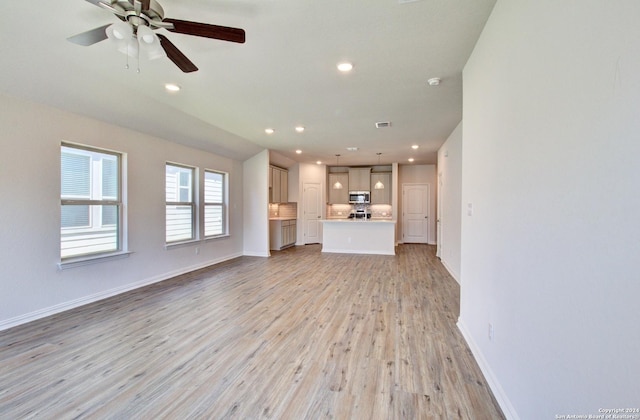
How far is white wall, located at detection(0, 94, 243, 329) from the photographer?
3.07 meters

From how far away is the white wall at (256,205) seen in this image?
23.8ft

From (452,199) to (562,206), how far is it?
445 cm

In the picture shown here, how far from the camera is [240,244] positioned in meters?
7.43

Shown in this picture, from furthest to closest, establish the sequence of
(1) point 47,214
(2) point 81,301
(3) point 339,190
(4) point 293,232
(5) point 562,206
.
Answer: (3) point 339,190 → (4) point 293,232 → (2) point 81,301 → (1) point 47,214 → (5) point 562,206

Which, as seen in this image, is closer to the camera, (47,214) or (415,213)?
(47,214)

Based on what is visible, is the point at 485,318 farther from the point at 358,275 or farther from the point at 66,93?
the point at 66,93

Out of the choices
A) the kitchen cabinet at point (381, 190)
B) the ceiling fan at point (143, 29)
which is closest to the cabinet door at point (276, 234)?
the kitchen cabinet at point (381, 190)

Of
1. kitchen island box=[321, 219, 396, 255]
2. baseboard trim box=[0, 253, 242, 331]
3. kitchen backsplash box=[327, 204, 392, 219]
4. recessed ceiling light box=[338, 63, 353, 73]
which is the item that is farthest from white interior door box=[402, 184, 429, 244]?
recessed ceiling light box=[338, 63, 353, 73]

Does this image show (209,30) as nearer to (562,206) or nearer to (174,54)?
(174,54)

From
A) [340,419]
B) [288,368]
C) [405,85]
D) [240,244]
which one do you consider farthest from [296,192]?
[340,419]

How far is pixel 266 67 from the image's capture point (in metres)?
2.95

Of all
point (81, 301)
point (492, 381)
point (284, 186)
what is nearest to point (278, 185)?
point (284, 186)

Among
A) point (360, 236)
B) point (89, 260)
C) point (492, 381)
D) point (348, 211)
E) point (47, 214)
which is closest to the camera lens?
point (492, 381)

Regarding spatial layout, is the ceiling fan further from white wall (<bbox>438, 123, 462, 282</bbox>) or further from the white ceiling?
white wall (<bbox>438, 123, 462, 282</bbox>)
